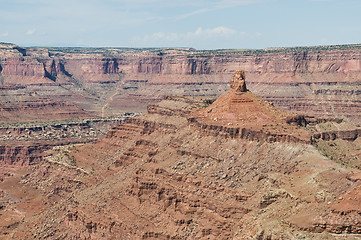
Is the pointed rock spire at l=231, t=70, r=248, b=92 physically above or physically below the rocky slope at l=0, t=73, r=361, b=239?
above

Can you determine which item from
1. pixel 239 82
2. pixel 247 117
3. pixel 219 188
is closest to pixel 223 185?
pixel 219 188

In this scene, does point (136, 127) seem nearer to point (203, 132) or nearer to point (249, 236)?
point (203, 132)

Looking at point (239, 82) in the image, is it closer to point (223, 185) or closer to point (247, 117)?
point (247, 117)

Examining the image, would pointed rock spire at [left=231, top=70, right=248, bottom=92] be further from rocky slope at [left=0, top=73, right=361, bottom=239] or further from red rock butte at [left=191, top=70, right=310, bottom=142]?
rocky slope at [left=0, top=73, right=361, bottom=239]

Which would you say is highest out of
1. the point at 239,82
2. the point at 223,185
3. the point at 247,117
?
the point at 239,82

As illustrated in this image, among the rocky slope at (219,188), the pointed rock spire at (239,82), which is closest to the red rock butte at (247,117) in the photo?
the pointed rock spire at (239,82)

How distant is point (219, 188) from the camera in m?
89.2

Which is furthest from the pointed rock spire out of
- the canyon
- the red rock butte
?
the canyon

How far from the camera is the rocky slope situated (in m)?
72.1

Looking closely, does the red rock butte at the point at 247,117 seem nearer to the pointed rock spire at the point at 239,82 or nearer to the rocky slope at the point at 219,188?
the pointed rock spire at the point at 239,82

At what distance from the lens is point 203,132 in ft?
352

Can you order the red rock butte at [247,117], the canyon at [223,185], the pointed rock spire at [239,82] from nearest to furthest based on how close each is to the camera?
the canyon at [223,185] < the red rock butte at [247,117] < the pointed rock spire at [239,82]

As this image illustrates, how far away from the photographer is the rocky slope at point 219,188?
72.1 m

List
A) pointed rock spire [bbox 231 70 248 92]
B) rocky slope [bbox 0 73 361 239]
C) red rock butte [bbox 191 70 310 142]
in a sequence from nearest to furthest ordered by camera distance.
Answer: rocky slope [bbox 0 73 361 239] < red rock butte [bbox 191 70 310 142] < pointed rock spire [bbox 231 70 248 92]
